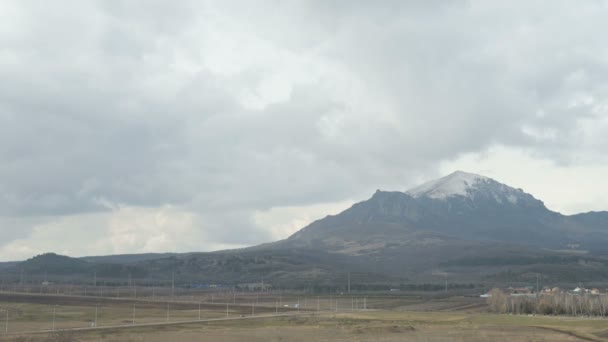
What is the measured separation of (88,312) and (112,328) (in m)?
56.5

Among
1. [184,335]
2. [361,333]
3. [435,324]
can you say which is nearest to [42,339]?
[184,335]

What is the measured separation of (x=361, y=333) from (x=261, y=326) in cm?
3209

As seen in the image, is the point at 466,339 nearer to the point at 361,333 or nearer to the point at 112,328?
the point at 361,333

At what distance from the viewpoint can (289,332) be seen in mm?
123875

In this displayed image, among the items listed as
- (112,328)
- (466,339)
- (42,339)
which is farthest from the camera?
(112,328)

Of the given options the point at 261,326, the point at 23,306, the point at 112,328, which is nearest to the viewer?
the point at 112,328

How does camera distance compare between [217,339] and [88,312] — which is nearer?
[217,339]

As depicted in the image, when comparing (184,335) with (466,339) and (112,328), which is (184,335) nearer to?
(112,328)

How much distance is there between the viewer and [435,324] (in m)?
146

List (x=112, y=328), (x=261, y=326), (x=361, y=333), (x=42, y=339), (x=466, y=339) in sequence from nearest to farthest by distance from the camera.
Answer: (x=42, y=339), (x=466, y=339), (x=361, y=333), (x=112, y=328), (x=261, y=326)

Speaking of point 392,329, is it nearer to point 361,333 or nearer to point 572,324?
point 361,333

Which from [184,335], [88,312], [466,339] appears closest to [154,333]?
[184,335]

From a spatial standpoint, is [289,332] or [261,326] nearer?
[289,332]

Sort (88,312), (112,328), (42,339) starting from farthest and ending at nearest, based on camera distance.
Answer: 1. (88,312)
2. (112,328)
3. (42,339)
